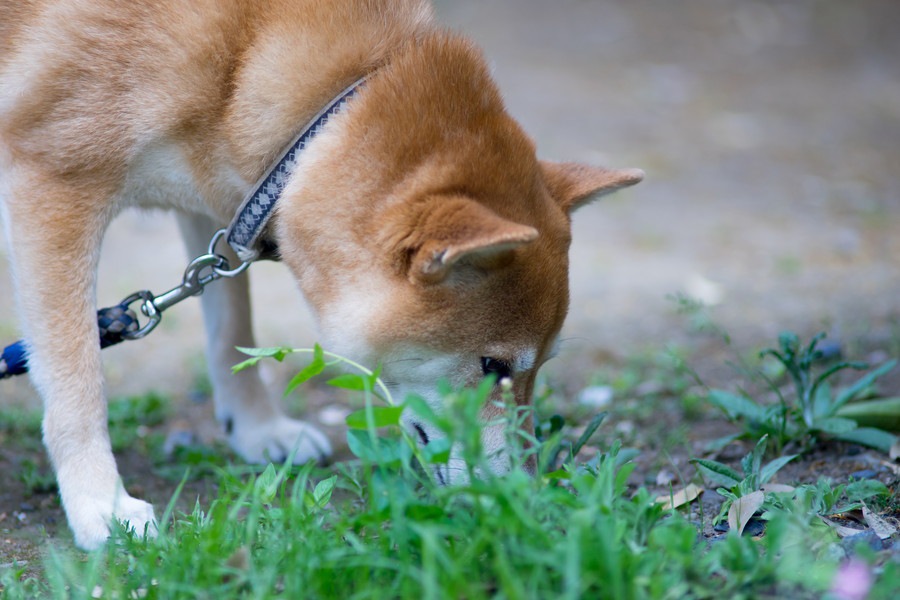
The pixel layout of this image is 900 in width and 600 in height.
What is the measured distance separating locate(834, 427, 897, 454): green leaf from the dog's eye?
114 cm

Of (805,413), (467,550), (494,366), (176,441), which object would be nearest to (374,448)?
(467,550)

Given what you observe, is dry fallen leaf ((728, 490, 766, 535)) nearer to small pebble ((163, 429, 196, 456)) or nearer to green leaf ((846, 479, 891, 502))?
green leaf ((846, 479, 891, 502))

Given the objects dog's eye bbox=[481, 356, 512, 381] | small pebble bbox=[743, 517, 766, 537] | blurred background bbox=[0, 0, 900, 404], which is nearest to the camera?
small pebble bbox=[743, 517, 766, 537]

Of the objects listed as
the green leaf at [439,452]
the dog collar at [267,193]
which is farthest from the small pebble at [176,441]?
the green leaf at [439,452]

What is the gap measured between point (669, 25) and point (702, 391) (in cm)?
801

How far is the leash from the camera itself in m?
2.61

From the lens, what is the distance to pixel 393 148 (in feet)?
8.12

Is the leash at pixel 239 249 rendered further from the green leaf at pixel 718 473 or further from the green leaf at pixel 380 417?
the green leaf at pixel 718 473

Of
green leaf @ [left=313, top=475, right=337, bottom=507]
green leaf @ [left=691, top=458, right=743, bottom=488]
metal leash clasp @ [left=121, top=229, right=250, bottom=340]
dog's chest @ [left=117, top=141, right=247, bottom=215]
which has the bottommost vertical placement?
green leaf @ [left=313, top=475, right=337, bottom=507]

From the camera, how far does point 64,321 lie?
8.69 ft

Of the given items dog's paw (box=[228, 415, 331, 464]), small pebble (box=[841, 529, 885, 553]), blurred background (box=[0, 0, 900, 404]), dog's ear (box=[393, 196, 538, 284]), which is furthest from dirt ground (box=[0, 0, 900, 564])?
dog's ear (box=[393, 196, 538, 284])

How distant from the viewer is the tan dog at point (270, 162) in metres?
2.46

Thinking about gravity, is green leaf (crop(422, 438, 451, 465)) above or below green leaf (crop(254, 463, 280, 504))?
above

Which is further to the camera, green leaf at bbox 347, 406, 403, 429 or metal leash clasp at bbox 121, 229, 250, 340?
metal leash clasp at bbox 121, 229, 250, 340
